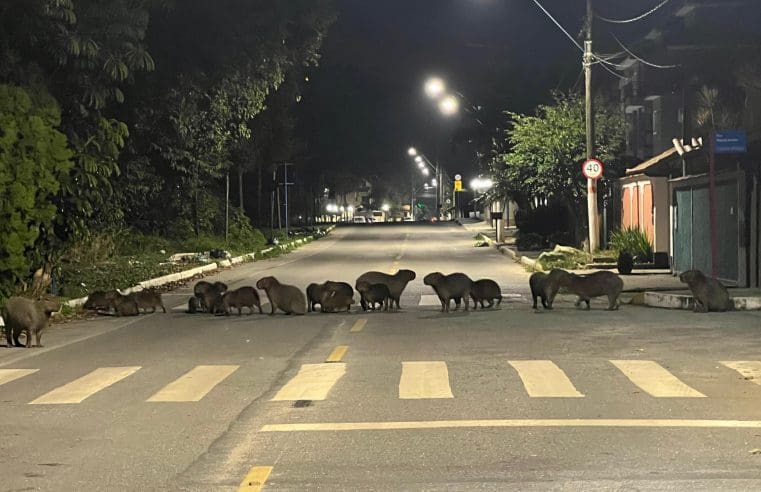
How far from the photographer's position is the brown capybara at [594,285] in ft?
61.4

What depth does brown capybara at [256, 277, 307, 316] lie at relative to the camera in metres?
18.7

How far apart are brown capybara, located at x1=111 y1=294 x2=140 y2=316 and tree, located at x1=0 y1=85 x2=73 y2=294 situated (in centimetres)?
176

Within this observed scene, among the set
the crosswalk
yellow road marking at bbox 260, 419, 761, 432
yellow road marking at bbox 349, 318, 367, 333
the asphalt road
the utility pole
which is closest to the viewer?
the asphalt road

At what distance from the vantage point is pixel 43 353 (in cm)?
1437

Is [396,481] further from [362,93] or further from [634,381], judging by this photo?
[362,93]

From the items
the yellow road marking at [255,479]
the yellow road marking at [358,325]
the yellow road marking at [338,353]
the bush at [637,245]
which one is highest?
the bush at [637,245]

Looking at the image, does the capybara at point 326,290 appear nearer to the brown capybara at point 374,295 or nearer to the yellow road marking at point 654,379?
the brown capybara at point 374,295

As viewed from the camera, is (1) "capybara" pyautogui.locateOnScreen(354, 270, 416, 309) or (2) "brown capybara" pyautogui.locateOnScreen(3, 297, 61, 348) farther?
(1) "capybara" pyautogui.locateOnScreen(354, 270, 416, 309)

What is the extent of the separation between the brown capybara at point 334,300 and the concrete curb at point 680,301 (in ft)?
19.9

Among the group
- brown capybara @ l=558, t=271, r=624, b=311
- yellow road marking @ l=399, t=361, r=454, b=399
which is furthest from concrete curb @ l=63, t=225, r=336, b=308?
yellow road marking @ l=399, t=361, r=454, b=399

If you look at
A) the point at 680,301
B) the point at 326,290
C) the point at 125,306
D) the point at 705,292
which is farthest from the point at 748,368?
the point at 125,306

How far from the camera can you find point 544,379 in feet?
36.3

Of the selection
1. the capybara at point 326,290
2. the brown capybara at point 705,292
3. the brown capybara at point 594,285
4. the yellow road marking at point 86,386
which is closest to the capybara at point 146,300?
the capybara at point 326,290

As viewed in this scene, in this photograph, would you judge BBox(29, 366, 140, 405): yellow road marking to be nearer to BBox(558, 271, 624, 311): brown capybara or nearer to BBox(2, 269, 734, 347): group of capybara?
BBox(2, 269, 734, 347): group of capybara
